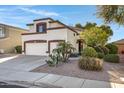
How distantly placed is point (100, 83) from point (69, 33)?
880 centimetres

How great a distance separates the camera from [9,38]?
2108cm

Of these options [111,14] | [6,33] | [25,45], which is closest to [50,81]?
[111,14]

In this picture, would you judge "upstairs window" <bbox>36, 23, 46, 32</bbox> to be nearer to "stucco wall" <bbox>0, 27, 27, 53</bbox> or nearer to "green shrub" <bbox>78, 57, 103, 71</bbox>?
"stucco wall" <bbox>0, 27, 27, 53</bbox>

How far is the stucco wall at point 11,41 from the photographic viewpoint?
2031 cm

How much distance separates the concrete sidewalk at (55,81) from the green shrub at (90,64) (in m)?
1.70

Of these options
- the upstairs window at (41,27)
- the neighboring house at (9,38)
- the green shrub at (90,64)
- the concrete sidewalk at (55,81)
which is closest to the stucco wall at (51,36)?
the upstairs window at (41,27)

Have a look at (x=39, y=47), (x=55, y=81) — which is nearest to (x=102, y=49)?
(x=39, y=47)

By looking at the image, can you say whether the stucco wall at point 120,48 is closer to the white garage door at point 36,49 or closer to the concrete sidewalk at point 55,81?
the white garage door at point 36,49

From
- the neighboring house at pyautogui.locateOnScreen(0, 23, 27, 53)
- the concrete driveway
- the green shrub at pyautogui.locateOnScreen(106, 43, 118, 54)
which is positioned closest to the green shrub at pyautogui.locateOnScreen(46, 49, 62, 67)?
the concrete driveway

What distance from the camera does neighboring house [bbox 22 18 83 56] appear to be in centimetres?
1559

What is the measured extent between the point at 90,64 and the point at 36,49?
837 cm

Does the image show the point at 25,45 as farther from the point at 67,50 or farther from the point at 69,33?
the point at 67,50

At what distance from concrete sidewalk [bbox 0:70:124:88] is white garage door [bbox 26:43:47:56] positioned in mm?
7457

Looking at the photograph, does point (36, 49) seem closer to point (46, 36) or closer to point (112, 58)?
point (46, 36)
